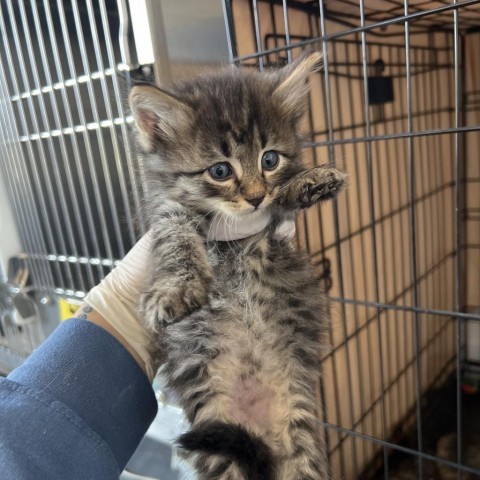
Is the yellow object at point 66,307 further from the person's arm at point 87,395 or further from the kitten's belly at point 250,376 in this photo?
the kitten's belly at point 250,376

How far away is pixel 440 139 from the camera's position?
86.1 inches

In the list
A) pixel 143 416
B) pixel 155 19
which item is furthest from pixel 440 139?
pixel 143 416

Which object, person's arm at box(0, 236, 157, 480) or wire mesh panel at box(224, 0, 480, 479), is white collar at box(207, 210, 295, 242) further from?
wire mesh panel at box(224, 0, 480, 479)

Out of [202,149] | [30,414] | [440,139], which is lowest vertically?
[30,414]

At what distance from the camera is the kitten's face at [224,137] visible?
0.88 m

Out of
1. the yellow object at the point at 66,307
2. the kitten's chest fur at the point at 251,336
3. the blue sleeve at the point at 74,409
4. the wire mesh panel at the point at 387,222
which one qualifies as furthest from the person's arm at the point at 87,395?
the wire mesh panel at the point at 387,222

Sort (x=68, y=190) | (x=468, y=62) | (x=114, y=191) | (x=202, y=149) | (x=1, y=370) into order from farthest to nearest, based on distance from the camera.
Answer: (x=468, y=62)
(x=1, y=370)
(x=68, y=190)
(x=114, y=191)
(x=202, y=149)

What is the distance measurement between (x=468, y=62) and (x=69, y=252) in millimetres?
1948

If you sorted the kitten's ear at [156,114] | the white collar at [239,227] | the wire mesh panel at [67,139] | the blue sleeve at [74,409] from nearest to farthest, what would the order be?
the blue sleeve at [74,409] < the kitten's ear at [156,114] < the white collar at [239,227] < the wire mesh panel at [67,139]

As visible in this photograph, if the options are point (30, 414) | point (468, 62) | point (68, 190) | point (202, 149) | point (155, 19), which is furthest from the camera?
point (468, 62)

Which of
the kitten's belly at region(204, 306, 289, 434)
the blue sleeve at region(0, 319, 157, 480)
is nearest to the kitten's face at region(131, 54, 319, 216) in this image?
the kitten's belly at region(204, 306, 289, 434)

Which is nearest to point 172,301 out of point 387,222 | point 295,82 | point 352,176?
point 295,82

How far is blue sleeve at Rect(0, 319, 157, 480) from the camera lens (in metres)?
0.74

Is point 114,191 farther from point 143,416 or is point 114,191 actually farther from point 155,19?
point 143,416
